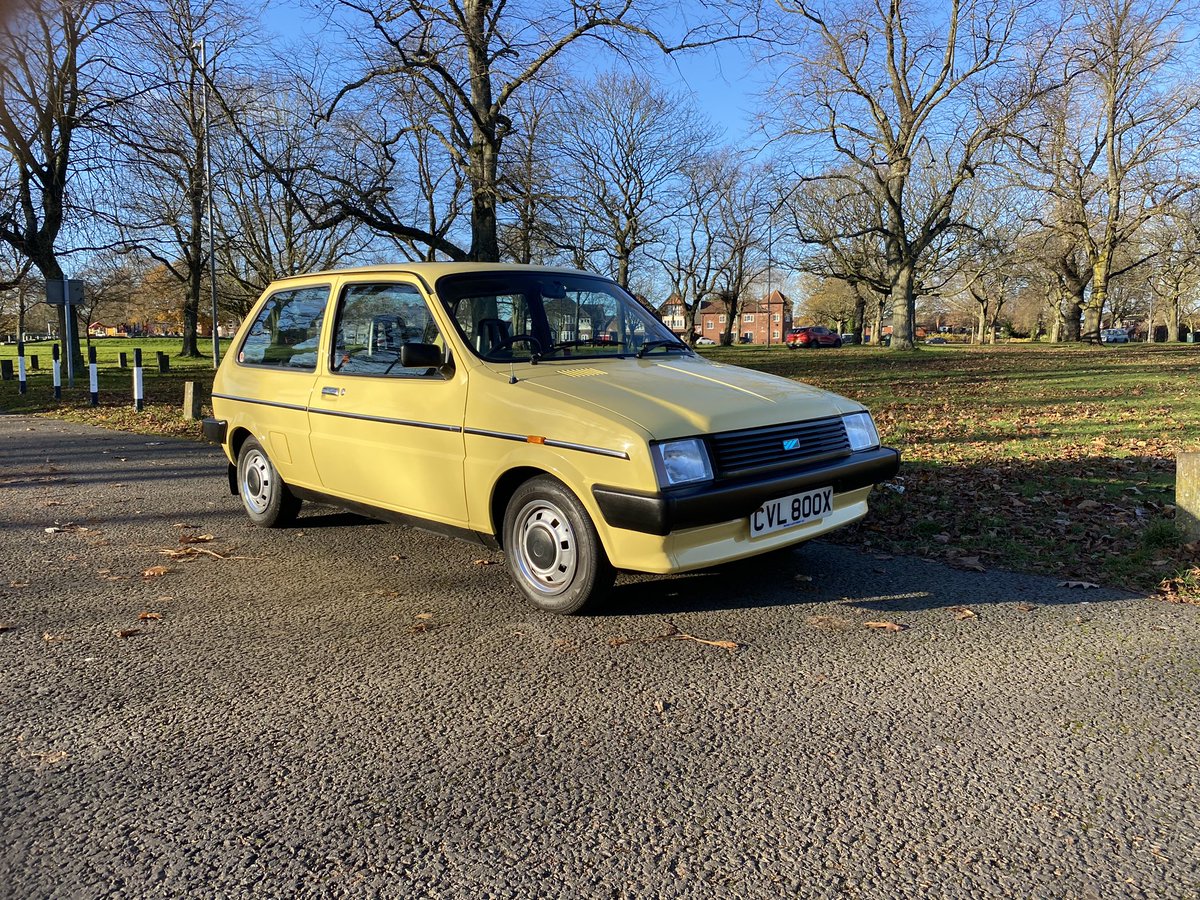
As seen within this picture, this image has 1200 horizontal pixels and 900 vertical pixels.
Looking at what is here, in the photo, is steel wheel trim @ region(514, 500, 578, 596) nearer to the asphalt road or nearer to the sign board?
the asphalt road

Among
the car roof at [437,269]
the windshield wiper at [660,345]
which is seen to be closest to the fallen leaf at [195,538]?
the car roof at [437,269]

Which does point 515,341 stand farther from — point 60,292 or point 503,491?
point 60,292

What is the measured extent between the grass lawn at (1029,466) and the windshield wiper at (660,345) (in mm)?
1701

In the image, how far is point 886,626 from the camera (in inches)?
159

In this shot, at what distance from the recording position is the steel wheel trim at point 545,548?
4.12 metres

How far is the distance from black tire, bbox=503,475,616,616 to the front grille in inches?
28.3

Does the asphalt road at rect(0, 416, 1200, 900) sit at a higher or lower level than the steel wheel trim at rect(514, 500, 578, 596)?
lower

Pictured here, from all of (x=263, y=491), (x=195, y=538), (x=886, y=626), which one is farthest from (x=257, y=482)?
(x=886, y=626)

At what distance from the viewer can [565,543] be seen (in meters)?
4.14

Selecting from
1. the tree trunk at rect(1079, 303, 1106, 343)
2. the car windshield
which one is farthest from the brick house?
the car windshield

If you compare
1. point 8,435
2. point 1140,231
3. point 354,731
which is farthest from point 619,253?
point 354,731

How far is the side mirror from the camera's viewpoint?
452 cm

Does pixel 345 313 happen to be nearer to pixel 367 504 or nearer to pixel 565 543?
pixel 367 504

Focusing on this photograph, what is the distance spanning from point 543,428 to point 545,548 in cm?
61
